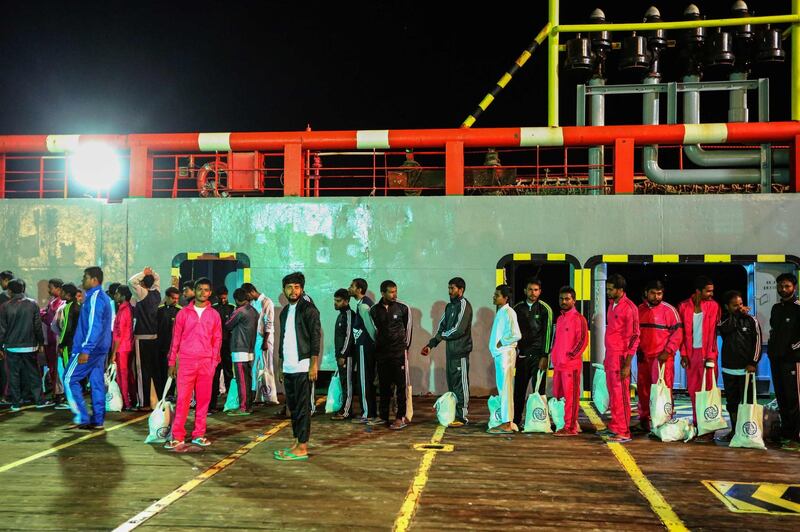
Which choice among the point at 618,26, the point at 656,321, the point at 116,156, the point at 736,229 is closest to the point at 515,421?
the point at 656,321

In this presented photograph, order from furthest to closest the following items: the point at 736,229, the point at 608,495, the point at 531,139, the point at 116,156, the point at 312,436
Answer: the point at 116,156, the point at 531,139, the point at 736,229, the point at 312,436, the point at 608,495

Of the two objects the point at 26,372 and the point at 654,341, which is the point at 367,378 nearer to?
the point at 654,341

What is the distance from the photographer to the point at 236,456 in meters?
7.39

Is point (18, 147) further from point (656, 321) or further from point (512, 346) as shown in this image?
point (656, 321)

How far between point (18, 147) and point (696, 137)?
12.1m

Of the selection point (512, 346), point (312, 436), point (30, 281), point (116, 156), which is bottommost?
point (312, 436)

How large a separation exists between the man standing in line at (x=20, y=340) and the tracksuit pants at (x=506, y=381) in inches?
264

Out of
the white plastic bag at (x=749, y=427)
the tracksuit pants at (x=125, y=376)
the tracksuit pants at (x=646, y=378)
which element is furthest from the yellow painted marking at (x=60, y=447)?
the white plastic bag at (x=749, y=427)

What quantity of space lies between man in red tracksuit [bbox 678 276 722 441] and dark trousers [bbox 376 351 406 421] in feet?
11.5

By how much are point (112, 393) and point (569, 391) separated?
6311 millimetres

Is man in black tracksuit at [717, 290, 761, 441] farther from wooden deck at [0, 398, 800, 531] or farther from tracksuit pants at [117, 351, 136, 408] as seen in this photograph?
tracksuit pants at [117, 351, 136, 408]

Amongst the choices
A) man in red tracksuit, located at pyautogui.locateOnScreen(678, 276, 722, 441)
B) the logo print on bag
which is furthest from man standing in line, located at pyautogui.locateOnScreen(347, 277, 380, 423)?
the logo print on bag

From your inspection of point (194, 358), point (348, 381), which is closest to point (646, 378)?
point (348, 381)

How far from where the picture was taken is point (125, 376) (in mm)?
10156
